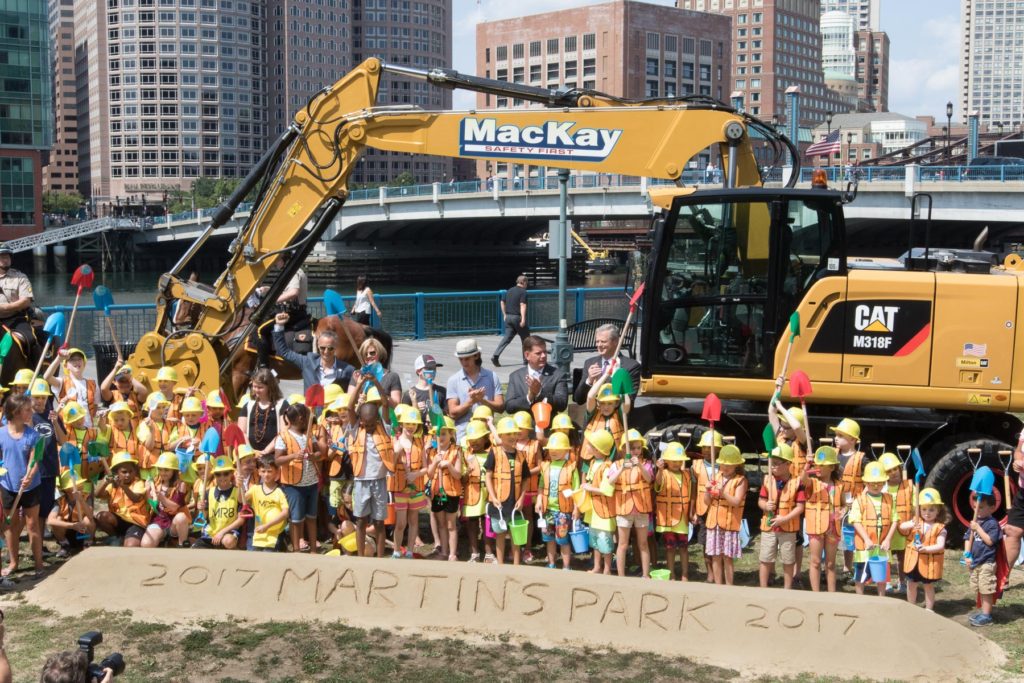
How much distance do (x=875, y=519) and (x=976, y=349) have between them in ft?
6.70

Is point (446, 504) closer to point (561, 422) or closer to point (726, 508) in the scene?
point (561, 422)

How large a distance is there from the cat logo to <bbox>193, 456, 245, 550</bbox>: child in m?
5.19

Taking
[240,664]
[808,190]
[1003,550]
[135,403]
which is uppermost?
[808,190]

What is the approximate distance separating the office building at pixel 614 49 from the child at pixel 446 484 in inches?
4797

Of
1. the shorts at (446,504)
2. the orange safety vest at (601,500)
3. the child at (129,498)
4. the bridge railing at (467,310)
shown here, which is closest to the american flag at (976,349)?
the orange safety vest at (601,500)

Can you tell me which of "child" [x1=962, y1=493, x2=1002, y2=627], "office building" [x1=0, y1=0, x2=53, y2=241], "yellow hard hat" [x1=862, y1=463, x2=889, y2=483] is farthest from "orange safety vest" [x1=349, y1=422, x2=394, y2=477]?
"office building" [x1=0, y1=0, x2=53, y2=241]

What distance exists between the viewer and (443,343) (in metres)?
23.0

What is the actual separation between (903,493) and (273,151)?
6.44m

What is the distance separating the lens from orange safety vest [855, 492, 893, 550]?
27.8 ft

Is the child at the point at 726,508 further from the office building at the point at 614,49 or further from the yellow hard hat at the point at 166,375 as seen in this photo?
the office building at the point at 614,49

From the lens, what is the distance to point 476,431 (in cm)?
933

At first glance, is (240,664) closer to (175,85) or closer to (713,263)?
(713,263)

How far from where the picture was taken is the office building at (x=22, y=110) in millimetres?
84812

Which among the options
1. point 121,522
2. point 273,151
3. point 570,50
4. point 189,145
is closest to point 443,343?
point 273,151
